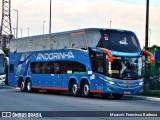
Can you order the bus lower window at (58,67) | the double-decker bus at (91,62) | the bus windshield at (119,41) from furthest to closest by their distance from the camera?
the bus lower window at (58,67) < the bus windshield at (119,41) < the double-decker bus at (91,62)

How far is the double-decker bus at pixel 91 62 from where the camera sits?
85.7 feet

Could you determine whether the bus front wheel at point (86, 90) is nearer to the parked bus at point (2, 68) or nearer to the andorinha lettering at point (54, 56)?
the andorinha lettering at point (54, 56)

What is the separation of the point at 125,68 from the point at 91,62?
1982mm

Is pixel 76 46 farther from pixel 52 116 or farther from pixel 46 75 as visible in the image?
pixel 52 116

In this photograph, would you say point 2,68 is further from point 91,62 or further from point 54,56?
point 91,62

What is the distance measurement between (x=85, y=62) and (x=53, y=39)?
501 cm

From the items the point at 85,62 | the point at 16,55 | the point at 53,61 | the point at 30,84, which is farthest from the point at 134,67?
the point at 16,55

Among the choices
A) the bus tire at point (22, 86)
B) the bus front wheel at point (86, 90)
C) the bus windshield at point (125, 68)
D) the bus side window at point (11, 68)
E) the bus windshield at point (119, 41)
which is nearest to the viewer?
the bus windshield at point (125, 68)

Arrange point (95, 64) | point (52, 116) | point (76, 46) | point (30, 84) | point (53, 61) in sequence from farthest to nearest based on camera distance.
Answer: point (30, 84) < point (53, 61) < point (76, 46) < point (95, 64) < point (52, 116)

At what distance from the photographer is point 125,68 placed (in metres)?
26.3

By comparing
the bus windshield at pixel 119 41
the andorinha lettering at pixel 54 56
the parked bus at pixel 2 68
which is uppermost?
the bus windshield at pixel 119 41

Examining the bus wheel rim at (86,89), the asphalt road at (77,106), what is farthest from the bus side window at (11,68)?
the asphalt road at (77,106)

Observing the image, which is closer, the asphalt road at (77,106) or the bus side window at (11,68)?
the asphalt road at (77,106)

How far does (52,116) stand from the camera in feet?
53.5
